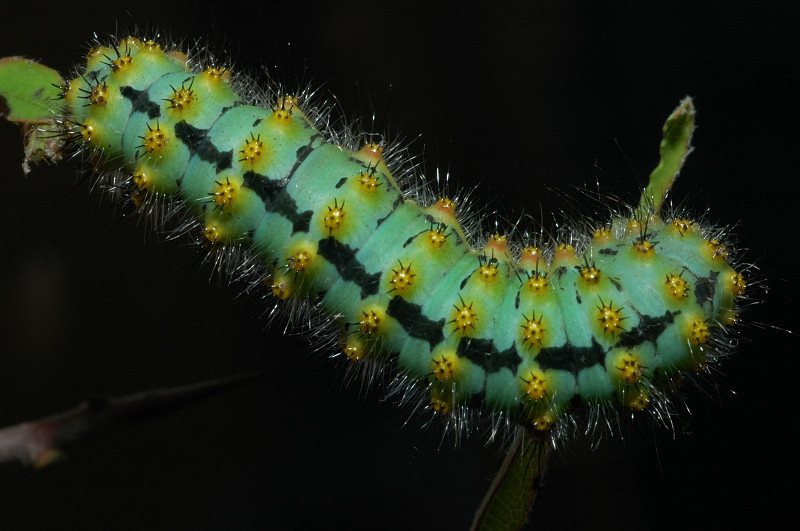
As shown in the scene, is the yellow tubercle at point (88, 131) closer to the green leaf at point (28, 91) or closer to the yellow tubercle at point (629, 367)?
the green leaf at point (28, 91)

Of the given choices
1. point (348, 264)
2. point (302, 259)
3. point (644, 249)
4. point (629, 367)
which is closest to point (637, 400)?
point (629, 367)

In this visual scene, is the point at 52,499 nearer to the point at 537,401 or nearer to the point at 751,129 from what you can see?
the point at 537,401

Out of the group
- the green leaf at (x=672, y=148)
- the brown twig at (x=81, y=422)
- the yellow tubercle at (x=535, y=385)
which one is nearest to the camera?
the brown twig at (x=81, y=422)

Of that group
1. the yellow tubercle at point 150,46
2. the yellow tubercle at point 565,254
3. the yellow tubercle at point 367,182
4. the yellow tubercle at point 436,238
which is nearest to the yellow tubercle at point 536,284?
the yellow tubercle at point 565,254

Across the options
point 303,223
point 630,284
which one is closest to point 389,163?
point 303,223

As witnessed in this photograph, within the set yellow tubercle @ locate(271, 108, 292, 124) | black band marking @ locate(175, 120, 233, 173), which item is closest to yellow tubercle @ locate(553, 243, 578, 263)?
yellow tubercle @ locate(271, 108, 292, 124)

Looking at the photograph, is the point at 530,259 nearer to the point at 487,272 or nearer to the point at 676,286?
the point at 487,272
